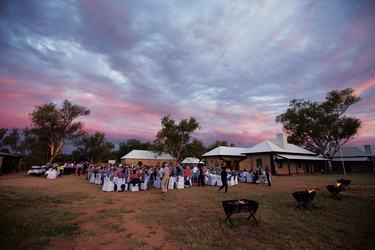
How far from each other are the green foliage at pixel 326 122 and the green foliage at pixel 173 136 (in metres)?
23.9

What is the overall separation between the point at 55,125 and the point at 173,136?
23.2 meters

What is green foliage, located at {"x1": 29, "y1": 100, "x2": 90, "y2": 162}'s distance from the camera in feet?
85.9

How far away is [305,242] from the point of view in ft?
13.8

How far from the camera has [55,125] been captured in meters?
27.2

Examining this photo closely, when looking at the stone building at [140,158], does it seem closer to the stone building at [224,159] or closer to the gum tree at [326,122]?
the stone building at [224,159]

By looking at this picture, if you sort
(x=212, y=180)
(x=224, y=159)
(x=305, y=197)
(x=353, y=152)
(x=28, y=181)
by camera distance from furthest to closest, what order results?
(x=353, y=152), (x=224, y=159), (x=212, y=180), (x=28, y=181), (x=305, y=197)

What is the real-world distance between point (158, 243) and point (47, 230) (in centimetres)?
326

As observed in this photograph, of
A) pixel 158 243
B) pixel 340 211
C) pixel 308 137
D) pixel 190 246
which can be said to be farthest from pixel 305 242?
pixel 308 137

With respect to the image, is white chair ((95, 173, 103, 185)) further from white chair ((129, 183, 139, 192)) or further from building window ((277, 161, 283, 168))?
building window ((277, 161, 283, 168))

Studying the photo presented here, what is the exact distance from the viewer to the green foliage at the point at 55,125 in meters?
26.2

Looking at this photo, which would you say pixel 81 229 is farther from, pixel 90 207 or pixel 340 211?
pixel 340 211

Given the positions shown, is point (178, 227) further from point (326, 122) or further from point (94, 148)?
point (94, 148)

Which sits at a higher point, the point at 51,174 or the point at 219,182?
the point at 51,174

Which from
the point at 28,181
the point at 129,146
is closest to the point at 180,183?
the point at 28,181
